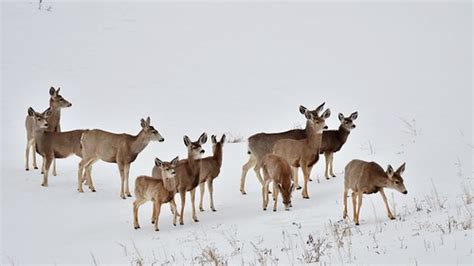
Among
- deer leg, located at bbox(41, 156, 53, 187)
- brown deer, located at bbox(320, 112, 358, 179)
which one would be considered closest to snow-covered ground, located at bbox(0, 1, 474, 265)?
deer leg, located at bbox(41, 156, 53, 187)

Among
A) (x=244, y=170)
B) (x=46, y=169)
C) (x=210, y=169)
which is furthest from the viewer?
(x=244, y=170)

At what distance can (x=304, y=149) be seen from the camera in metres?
15.3

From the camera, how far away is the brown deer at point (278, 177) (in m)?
13.9

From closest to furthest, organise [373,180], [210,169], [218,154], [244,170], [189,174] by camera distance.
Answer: [373,180] < [189,174] < [210,169] < [218,154] < [244,170]

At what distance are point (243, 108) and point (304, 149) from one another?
36.6 feet

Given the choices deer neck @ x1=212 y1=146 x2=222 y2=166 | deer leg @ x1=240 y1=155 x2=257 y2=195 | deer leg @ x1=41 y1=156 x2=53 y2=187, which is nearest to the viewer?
deer neck @ x1=212 y1=146 x2=222 y2=166

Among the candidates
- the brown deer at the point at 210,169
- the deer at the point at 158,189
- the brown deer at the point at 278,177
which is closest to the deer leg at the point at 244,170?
the brown deer at the point at 210,169

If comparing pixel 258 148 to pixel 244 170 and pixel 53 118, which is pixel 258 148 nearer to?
pixel 244 170

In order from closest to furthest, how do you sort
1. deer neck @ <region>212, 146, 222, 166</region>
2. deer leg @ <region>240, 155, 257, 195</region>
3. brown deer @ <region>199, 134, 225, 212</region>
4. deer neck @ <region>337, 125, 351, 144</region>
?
brown deer @ <region>199, 134, 225, 212</region>
deer neck @ <region>212, 146, 222, 166</region>
deer leg @ <region>240, 155, 257, 195</region>
deer neck @ <region>337, 125, 351, 144</region>

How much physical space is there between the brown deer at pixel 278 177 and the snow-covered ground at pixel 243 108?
32cm

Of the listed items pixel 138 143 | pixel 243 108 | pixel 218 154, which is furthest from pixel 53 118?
pixel 243 108

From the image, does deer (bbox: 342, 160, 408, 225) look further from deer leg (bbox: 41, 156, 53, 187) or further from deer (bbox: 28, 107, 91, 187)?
deer leg (bbox: 41, 156, 53, 187)

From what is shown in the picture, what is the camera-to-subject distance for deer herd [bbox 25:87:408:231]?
13.5 meters

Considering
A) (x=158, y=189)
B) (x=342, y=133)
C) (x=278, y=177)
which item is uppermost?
(x=342, y=133)
